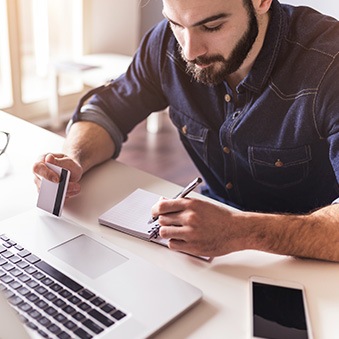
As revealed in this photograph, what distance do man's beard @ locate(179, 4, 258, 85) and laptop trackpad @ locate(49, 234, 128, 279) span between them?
476 millimetres

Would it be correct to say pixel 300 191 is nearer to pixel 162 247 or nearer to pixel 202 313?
pixel 162 247

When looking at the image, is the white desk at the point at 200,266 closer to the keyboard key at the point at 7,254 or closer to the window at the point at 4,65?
the keyboard key at the point at 7,254

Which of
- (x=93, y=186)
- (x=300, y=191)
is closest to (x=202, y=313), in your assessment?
(x=93, y=186)

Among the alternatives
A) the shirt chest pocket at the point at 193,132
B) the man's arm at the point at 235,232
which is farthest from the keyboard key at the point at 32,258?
the shirt chest pocket at the point at 193,132

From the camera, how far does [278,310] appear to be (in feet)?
2.41

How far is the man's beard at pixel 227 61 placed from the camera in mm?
1125

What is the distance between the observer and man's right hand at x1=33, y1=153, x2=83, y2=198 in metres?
1.01

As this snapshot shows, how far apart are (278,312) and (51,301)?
12.6 inches

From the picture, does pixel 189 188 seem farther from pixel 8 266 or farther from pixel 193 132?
pixel 193 132

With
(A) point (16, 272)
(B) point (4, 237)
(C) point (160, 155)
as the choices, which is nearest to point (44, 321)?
(A) point (16, 272)

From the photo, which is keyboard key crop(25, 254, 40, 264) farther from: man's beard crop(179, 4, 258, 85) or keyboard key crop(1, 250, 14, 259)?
man's beard crop(179, 4, 258, 85)

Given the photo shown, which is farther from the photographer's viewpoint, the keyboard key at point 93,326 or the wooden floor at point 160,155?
the wooden floor at point 160,155

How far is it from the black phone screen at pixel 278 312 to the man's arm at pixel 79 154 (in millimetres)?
456

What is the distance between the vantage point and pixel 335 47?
43.4 inches
